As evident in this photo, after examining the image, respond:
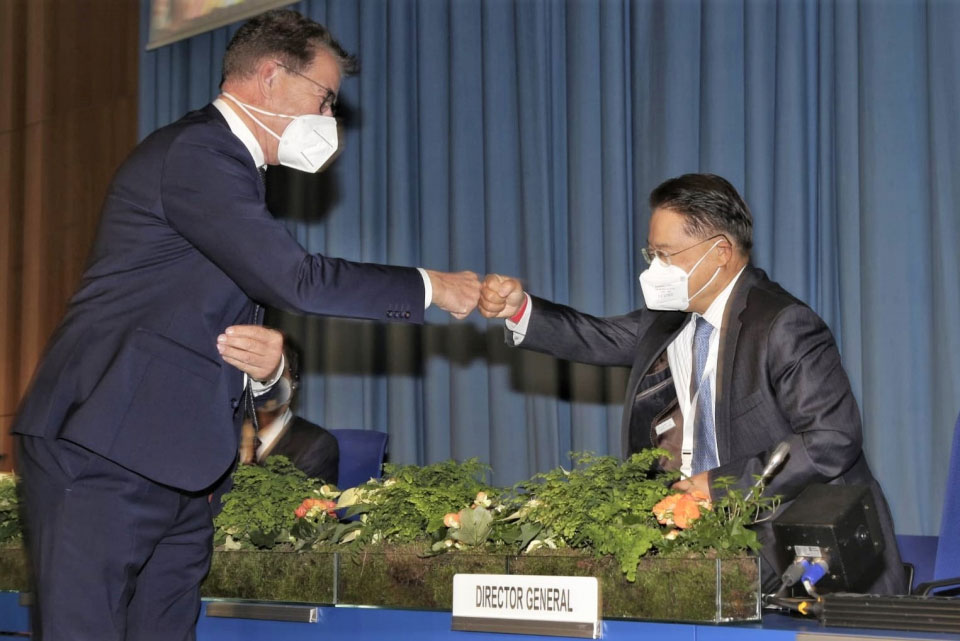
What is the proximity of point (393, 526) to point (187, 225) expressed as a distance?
65 centimetres

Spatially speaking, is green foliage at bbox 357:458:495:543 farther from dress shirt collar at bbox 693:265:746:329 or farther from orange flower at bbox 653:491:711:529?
dress shirt collar at bbox 693:265:746:329

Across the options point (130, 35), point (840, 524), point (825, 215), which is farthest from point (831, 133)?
point (130, 35)

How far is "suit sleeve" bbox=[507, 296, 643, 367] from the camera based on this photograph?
3.11m

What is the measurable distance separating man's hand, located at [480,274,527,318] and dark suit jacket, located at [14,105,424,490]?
96 centimetres

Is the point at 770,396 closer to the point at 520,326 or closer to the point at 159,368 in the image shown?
the point at 520,326

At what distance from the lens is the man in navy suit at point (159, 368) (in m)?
1.76

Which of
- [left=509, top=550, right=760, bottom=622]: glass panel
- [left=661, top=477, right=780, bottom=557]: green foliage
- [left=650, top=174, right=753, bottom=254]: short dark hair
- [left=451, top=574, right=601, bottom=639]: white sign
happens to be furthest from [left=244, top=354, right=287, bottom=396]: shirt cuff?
[left=650, top=174, right=753, bottom=254]: short dark hair

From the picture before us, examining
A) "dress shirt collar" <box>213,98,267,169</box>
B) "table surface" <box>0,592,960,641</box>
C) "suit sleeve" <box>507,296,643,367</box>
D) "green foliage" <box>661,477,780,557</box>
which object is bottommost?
"table surface" <box>0,592,960,641</box>

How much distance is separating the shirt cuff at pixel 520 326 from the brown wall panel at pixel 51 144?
11.4ft

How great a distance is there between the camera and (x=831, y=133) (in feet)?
12.6

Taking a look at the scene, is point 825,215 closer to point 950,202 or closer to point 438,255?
point 950,202

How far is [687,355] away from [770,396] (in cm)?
37

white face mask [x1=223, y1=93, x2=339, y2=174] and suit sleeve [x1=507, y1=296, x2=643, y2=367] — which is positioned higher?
white face mask [x1=223, y1=93, x2=339, y2=174]

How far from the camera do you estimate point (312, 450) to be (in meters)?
3.65
